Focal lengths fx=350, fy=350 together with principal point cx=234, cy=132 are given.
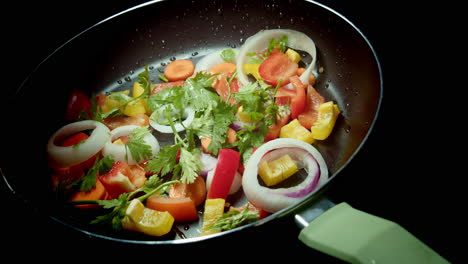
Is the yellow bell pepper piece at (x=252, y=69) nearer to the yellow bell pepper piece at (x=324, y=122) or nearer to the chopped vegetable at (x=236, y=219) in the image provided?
the yellow bell pepper piece at (x=324, y=122)

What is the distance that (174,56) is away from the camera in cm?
182

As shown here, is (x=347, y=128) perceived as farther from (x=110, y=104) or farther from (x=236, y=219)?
(x=110, y=104)

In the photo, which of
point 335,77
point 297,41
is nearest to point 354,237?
point 335,77

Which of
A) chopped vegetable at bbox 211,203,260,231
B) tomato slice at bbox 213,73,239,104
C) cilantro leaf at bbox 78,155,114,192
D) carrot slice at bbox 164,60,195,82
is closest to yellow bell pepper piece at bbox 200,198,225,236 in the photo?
chopped vegetable at bbox 211,203,260,231

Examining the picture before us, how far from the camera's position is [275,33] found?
1.56 metres

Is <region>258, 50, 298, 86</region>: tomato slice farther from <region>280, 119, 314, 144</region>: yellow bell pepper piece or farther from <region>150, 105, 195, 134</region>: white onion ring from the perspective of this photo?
<region>150, 105, 195, 134</region>: white onion ring

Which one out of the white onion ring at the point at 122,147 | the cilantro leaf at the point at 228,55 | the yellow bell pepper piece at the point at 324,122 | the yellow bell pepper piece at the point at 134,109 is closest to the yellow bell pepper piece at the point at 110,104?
the yellow bell pepper piece at the point at 134,109

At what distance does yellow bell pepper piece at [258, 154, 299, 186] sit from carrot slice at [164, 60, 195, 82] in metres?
0.70

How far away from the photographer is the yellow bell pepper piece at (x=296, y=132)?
126cm

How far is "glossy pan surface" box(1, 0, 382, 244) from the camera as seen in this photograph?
1205mm

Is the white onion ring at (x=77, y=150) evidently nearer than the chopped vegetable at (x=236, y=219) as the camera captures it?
No

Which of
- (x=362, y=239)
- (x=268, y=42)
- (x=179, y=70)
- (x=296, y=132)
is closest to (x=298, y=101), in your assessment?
(x=296, y=132)

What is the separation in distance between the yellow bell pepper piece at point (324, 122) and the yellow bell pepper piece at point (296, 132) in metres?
0.02

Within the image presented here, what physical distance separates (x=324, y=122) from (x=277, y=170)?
27cm
